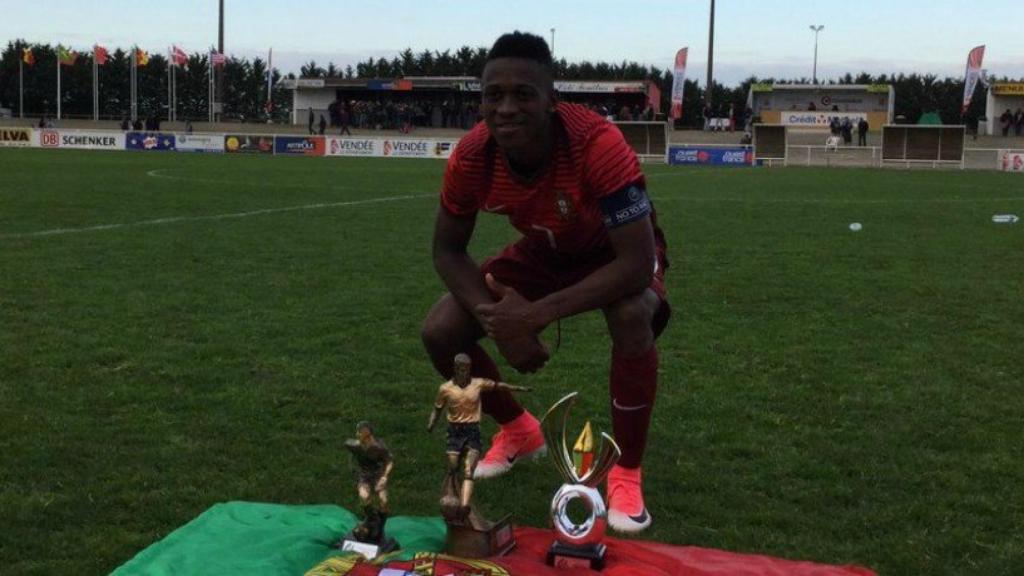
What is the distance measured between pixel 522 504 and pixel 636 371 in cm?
62

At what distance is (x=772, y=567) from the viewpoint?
9.42 feet

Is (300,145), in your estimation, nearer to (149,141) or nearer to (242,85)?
(149,141)

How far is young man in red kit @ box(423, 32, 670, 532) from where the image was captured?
9.78 ft

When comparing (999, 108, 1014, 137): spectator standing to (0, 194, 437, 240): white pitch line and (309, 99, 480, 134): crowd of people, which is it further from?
(0, 194, 437, 240): white pitch line

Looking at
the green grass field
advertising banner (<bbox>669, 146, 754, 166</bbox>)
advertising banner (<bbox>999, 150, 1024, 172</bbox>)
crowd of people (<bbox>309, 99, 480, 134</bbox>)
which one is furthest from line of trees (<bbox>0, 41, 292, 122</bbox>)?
the green grass field

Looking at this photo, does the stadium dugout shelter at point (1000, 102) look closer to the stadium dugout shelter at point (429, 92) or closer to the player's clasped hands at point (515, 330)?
the stadium dugout shelter at point (429, 92)

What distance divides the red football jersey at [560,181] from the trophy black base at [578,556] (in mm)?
1009

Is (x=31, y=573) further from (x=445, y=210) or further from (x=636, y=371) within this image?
(x=636, y=371)

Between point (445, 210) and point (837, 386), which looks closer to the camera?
→ point (445, 210)

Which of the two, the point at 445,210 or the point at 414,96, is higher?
the point at 414,96

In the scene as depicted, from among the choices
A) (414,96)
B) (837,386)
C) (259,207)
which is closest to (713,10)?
(414,96)

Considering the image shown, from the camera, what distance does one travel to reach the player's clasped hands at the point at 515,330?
310 centimetres

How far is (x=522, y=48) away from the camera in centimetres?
291

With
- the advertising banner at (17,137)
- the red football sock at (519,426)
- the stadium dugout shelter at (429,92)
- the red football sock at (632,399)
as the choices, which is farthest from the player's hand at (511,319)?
the stadium dugout shelter at (429,92)
